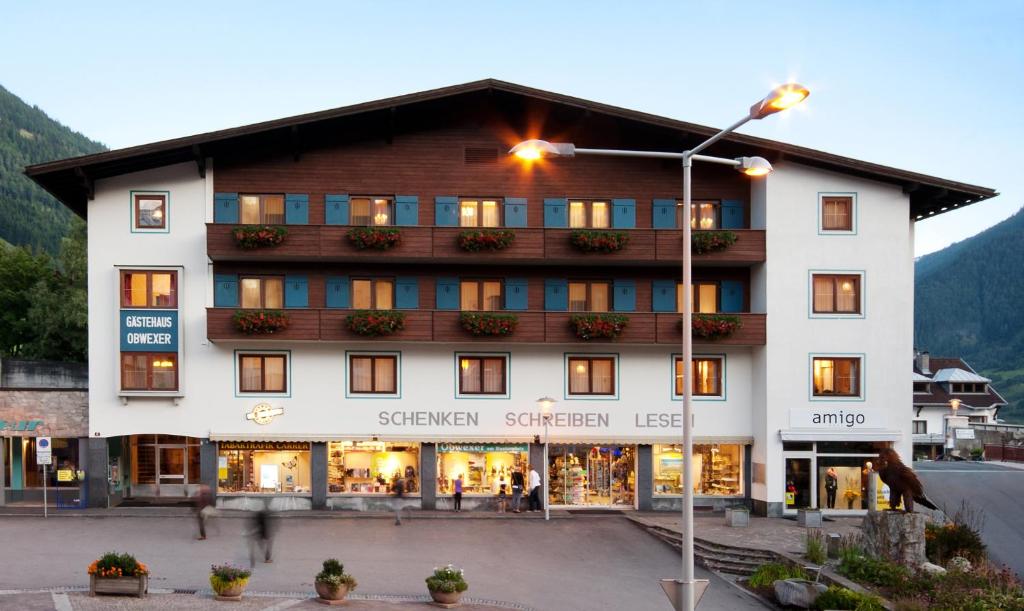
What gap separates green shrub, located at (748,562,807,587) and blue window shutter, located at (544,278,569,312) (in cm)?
1223

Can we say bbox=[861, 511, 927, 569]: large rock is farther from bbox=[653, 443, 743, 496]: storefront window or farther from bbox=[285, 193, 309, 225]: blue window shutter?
bbox=[285, 193, 309, 225]: blue window shutter

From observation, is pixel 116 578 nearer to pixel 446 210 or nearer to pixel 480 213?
pixel 446 210

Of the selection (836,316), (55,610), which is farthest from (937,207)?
(55,610)

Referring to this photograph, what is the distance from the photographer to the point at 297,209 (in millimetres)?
29453

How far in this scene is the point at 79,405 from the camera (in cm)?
2944

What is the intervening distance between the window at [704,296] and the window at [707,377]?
1.91m

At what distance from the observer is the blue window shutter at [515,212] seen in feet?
97.6

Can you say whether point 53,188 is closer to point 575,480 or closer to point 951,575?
point 575,480

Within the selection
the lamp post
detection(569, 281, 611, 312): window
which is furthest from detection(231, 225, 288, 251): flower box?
the lamp post

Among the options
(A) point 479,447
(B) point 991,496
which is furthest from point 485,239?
(B) point 991,496

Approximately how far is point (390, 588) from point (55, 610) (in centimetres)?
703

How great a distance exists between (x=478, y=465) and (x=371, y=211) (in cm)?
1043

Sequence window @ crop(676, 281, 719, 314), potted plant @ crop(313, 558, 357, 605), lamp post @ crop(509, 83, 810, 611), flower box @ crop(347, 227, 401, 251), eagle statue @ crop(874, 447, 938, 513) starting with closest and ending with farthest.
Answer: lamp post @ crop(509, 83, 810, 611)
potted plant @ crop(313, 558, 357, 605)
eagle statue @ crop(874, 447, 938, 513)
flower box @ crop(347, 227, 401, 251)
window @ crop(676, 281, 719, 314)

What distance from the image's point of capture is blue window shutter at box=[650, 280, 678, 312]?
2998 cm
